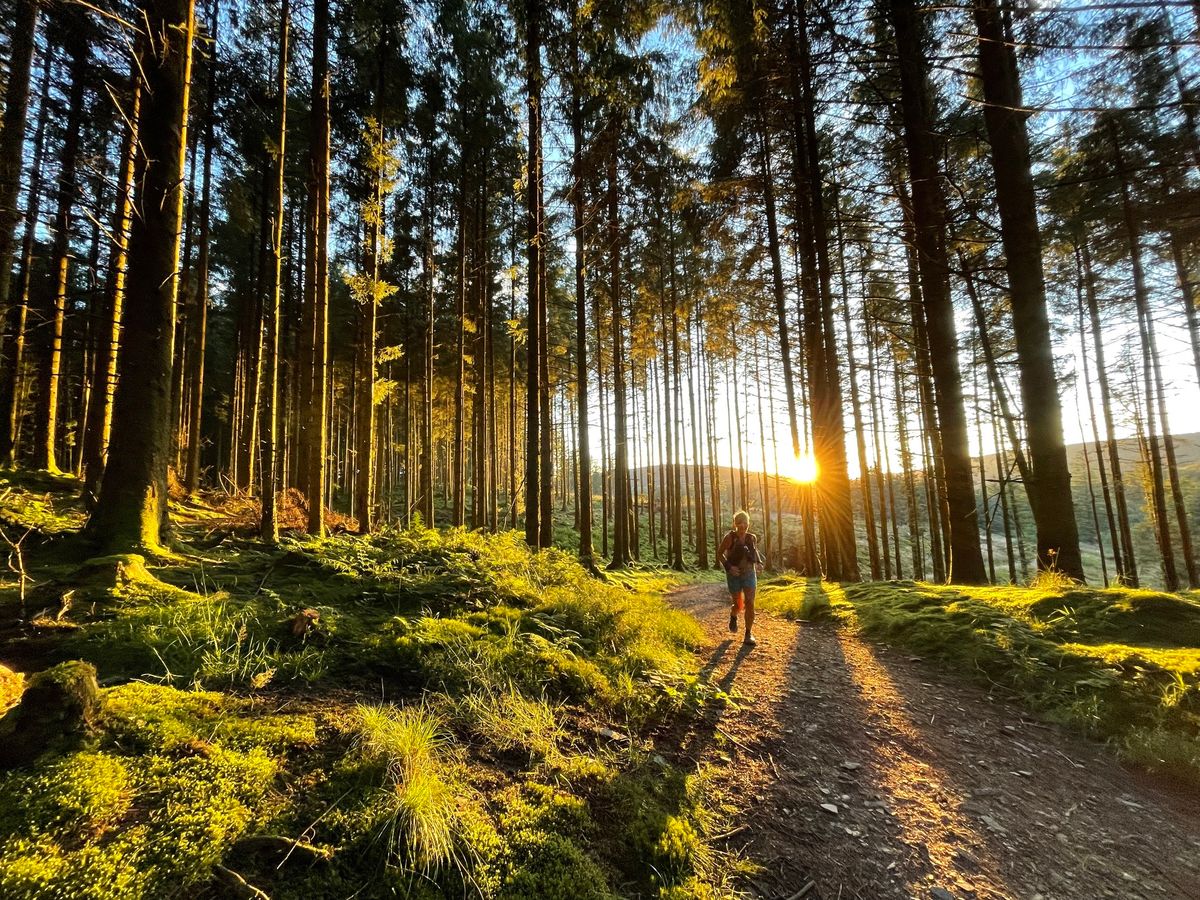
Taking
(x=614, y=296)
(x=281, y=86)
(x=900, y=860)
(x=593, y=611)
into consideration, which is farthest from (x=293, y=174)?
(x=900, y=860)

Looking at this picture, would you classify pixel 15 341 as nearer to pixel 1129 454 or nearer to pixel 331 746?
pixel 331 746

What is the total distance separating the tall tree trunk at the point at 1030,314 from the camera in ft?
19.5

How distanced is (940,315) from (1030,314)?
1.53 meters

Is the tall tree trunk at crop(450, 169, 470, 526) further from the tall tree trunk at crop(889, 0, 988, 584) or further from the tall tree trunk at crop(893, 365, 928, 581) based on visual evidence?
the tall tree trunk at crop(893, 365, 928, 581)

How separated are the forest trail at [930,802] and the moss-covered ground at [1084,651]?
0.90 feet

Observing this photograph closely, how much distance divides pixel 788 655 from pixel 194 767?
5767 millimetres

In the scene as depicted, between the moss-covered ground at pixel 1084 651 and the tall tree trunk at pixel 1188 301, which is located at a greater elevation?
the tall tree trunk at pixel 1188 301

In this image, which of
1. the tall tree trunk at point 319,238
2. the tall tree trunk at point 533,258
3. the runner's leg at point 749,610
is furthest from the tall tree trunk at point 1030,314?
the tall tree trunk at point 319,238

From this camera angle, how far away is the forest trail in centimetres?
227

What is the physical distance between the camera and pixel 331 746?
2277mm

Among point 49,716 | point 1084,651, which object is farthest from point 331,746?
point 1084,651

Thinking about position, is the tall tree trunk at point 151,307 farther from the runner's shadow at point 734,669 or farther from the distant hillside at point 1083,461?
the distant hillside at point 1083,461

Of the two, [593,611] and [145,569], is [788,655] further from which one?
[145,569]

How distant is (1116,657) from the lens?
13.0 feet
